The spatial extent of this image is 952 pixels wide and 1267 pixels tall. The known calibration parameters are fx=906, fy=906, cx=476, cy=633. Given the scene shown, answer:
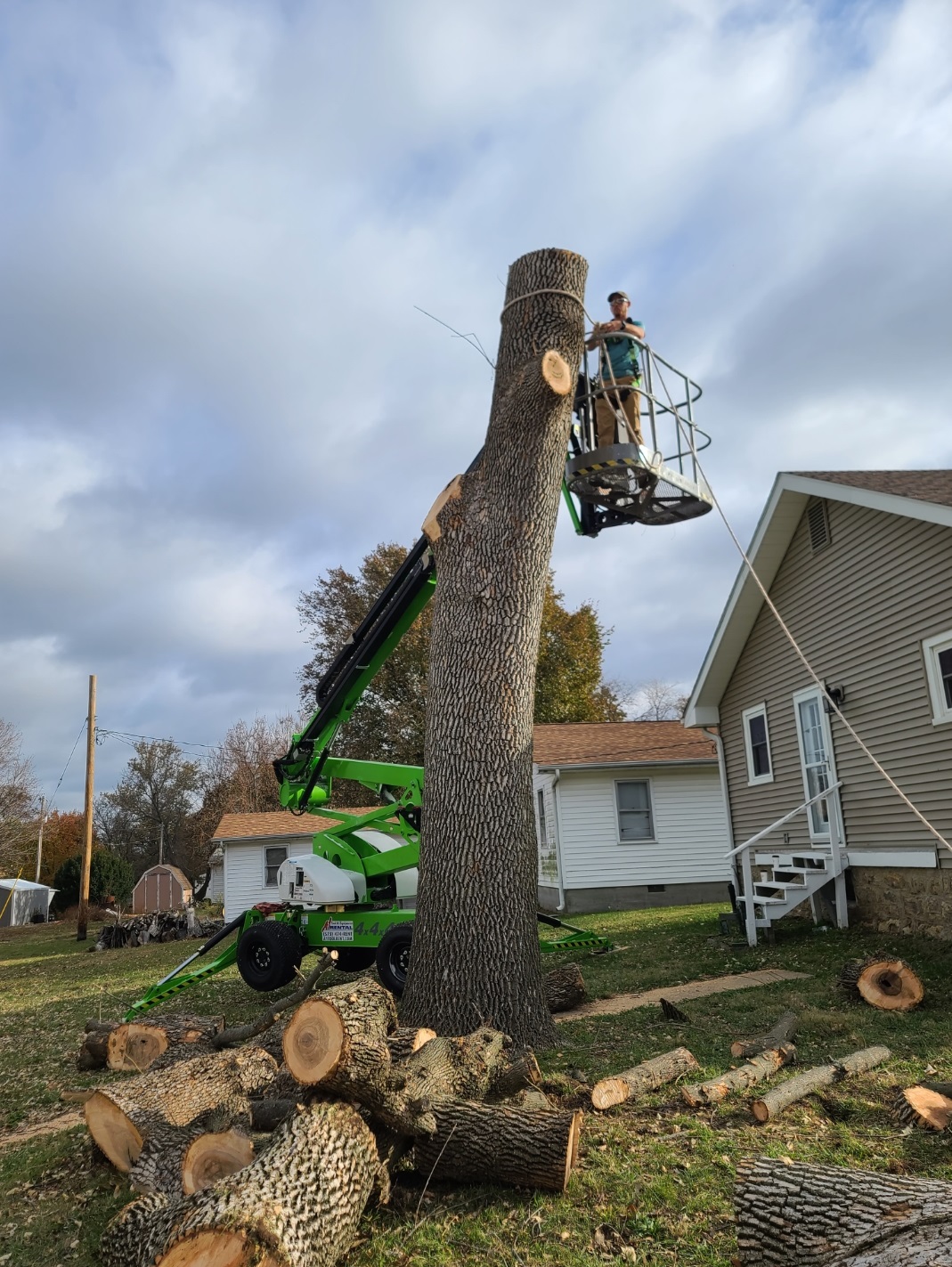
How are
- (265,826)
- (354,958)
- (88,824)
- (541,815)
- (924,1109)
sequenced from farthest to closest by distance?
(265,826)
(88,824)
(541,815)
(354,958)
(924,1109)

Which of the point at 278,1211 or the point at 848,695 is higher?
the point at 848,695

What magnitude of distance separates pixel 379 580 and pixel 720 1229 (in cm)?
3291

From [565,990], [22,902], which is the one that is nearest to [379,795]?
[565,990]

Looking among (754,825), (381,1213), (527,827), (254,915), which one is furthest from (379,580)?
(381,1213)

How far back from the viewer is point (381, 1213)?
4094mm

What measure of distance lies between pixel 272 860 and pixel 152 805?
121ft

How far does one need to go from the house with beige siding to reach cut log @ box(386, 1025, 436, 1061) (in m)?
5.11

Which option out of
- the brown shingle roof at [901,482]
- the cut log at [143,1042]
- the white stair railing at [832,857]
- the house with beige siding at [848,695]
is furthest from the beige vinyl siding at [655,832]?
the cut log at [143,1042]

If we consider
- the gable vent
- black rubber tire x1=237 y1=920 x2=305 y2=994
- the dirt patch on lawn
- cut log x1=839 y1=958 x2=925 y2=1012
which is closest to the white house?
the gable vent

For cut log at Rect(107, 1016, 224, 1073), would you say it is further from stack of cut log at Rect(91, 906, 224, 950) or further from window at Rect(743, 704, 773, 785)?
stack of cut log at Rect(91, 906, 224, 950)

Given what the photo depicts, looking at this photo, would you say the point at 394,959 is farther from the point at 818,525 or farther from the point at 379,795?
the point at 818,525

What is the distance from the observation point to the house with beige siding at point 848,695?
33.8 ft

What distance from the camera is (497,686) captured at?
6.54 m

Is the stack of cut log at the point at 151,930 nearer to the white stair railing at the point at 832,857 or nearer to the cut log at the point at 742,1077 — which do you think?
the white stair railing at the point at 832,857
